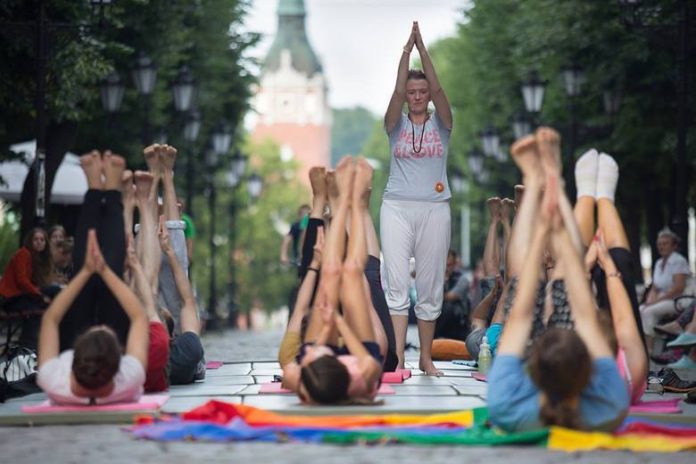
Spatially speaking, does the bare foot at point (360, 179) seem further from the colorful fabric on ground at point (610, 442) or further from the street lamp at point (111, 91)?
the street lamp at point (111, 91)

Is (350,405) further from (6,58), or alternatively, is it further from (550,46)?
(550,46)

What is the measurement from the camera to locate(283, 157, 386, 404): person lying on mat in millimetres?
10414

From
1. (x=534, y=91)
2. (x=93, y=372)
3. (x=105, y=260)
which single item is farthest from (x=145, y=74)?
(x=93, y=372)

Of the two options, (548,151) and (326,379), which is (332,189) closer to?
(326,379)

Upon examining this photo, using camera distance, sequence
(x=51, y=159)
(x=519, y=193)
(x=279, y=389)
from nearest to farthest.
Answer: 1. (x=279, y=389)
2. (x=519, y=193)
3. (x=51, y=159)

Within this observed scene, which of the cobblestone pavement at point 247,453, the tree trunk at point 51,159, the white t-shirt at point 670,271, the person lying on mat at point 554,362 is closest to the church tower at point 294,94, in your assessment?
the tree trunk at point 51,159

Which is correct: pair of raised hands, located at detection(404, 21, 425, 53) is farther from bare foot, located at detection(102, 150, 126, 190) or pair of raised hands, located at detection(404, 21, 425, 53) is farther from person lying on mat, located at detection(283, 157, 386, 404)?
bare foot, located at detection(102, 150, 126, 190)

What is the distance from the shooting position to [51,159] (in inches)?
1094

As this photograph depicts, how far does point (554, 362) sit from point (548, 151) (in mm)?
1463

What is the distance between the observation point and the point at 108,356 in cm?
1009

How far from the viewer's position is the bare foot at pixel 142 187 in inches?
500

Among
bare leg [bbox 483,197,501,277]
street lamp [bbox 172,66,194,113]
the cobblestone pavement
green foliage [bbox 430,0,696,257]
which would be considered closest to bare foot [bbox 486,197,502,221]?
bare leg [bbox 483,197,501,277]

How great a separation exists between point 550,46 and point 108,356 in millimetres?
29742

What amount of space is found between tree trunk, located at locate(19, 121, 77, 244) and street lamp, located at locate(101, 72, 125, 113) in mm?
678
